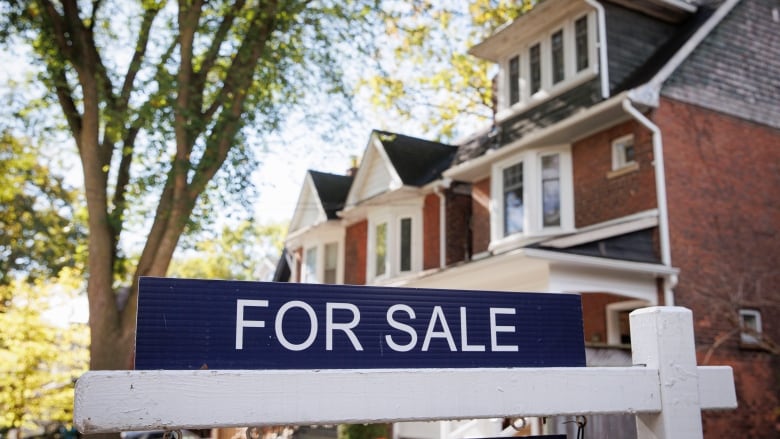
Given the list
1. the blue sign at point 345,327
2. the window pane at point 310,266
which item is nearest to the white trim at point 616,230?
the blue sign at point 345,327

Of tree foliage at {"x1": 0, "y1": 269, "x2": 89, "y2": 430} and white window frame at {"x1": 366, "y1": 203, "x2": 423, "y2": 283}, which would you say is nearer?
tree foliage at {"x1": 0, "y1": 269, "x2": 89, "y2": 430}

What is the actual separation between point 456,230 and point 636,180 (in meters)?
5.66

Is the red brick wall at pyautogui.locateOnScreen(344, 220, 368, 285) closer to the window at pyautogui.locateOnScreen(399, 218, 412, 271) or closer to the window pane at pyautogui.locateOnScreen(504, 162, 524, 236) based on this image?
the window at pyautogui.locateOnScreen(399, 218, 412, 271)

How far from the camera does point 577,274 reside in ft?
38.3

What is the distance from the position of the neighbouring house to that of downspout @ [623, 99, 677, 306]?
24 millimetres

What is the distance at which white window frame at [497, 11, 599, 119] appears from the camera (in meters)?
14.1

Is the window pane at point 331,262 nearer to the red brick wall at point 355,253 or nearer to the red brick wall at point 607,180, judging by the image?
the red brick wall at point 355,253

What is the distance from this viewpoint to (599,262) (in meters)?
11.4

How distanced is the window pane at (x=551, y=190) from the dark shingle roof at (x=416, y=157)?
14.1ft

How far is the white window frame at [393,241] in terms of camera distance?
737 inches

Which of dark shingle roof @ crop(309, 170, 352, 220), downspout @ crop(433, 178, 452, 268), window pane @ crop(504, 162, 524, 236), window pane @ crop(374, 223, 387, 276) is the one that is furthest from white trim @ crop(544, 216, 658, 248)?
dark shingle roof @ crop(309, 170, 352, 220)

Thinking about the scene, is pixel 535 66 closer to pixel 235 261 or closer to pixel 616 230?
pixel 616 230

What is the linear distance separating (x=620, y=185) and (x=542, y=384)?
1105cm

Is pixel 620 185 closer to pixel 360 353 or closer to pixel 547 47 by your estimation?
pixel 547 47
